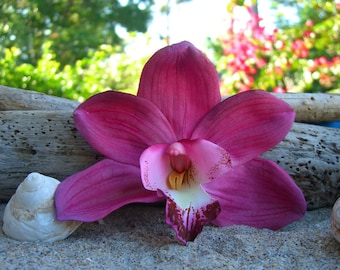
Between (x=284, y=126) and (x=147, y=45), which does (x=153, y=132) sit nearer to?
(x=284, y=126)

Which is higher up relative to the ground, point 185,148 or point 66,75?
point 185,148

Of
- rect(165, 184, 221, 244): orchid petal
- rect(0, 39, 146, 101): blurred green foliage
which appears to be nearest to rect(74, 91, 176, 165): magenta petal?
rect(165, 184, 221, 244): orchid petal

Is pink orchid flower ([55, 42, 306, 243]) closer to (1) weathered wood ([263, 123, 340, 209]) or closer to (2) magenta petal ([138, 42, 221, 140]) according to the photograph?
(2) magenta petal ([138, 42, 221, 140])

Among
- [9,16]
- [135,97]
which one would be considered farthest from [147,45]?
[135,97]

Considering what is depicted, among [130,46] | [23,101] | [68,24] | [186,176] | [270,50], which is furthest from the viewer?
[68,24]

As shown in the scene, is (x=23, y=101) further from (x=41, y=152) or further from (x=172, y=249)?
(x=172, y=249)

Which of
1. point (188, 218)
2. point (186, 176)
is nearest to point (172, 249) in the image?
point (188, 218)

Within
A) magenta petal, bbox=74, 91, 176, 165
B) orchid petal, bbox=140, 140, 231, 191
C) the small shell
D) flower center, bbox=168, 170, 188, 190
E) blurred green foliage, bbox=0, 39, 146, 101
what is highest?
magenta petal, bbox=74, 91, 176, 165
